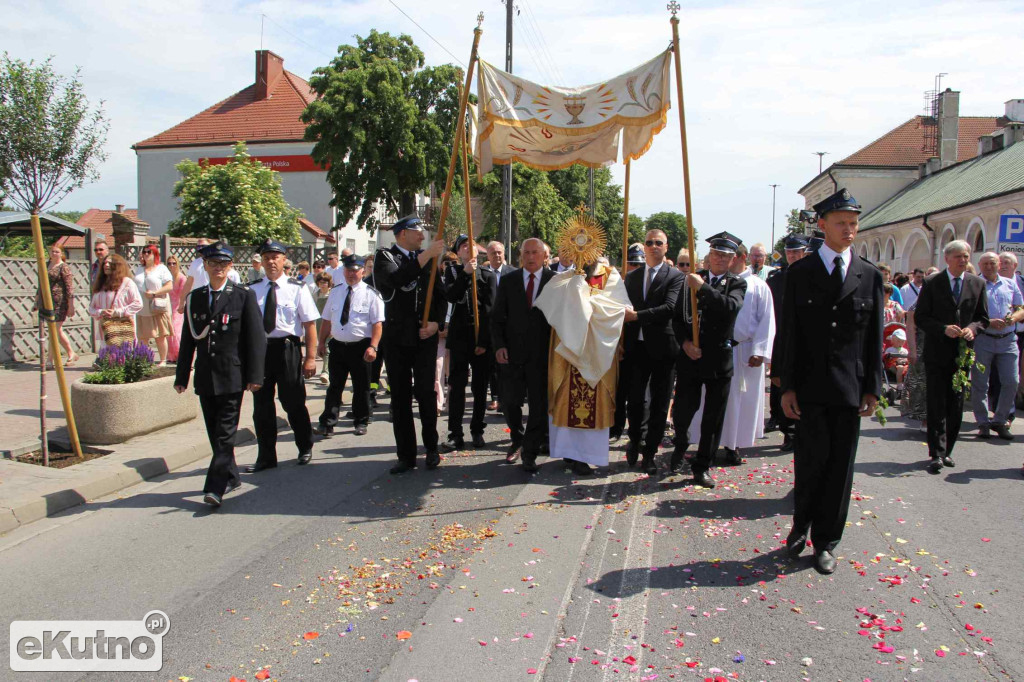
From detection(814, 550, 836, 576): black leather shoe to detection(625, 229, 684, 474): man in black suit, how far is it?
2.22m

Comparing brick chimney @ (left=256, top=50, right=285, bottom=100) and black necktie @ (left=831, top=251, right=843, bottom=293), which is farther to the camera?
brick chimney @ (left=256, top=50, right=285, bottom=100)

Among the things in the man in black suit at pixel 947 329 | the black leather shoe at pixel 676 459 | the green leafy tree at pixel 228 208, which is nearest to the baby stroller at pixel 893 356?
the man in black suit at pixel 947 329

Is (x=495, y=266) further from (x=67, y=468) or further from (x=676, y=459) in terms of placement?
(x=67, y=468)

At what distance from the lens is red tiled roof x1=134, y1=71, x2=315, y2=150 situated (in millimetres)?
47531

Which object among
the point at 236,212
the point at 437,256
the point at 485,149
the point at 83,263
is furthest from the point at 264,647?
the point at 236,212

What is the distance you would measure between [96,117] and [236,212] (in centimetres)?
1893

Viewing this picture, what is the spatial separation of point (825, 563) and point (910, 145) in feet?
190

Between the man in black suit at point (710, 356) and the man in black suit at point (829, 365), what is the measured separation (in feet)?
5.05

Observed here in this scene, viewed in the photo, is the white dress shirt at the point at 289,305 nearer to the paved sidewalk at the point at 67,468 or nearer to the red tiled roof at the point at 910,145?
the paved sidewalk at the point at 67,468

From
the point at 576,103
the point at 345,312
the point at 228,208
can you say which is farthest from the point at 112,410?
the point at 228,208

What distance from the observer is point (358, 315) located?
8.55m

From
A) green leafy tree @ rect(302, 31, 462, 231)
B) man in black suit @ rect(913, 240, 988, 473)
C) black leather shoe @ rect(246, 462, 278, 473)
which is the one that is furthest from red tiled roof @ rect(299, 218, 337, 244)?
man in black suit @ rect(913, 240, 988, 473)

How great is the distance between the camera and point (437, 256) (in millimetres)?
6680

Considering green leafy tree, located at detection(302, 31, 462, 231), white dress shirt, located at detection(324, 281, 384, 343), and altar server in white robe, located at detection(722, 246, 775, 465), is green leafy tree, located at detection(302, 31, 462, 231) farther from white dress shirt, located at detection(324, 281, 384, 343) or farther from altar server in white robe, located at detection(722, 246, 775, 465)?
altar server in white robe, located at detection(722, 246, 775, 465)
